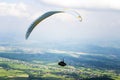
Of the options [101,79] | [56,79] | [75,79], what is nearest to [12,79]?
[56,79]

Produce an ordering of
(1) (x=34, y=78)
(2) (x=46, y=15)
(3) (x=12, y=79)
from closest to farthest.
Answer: (2) (x=46, y=15), (3) (x=12, y=79), (1) (x=34, y=78)

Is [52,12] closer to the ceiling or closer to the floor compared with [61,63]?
closer to the ceiling

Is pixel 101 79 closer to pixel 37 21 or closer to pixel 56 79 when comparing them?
pixel 56 79

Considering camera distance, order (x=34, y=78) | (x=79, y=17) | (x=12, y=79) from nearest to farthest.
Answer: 1. (x=79, y=17)
2. (x=12, y=79)
3. (x=34, y=78)

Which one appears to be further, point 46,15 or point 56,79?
point 56,79

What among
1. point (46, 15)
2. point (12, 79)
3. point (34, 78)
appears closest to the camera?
point (46, 15)

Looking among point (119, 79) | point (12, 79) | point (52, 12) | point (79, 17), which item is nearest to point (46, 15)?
point (52, 12)

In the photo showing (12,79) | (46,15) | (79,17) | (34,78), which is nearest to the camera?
(79,17)

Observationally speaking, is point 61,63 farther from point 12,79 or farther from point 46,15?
point 12,79

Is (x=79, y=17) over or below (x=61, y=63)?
over
